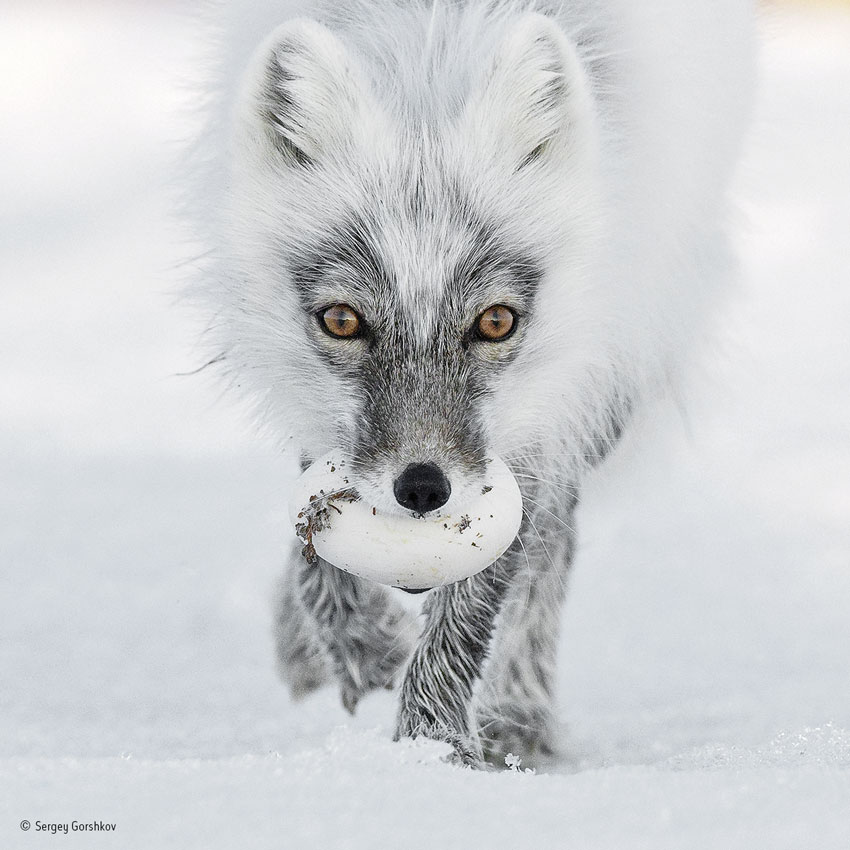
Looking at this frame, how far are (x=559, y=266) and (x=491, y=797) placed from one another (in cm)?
153

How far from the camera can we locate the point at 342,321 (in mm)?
3391

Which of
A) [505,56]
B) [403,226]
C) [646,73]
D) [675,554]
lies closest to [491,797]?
[403,226]

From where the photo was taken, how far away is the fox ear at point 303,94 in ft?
10.8

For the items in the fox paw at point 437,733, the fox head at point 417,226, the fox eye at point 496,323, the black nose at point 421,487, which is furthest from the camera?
the fox paw at point 437,733

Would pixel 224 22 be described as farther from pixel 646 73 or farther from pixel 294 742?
pixel 294 742

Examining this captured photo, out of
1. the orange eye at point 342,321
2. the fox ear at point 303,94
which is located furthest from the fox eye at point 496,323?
the fox ear at point 303,94

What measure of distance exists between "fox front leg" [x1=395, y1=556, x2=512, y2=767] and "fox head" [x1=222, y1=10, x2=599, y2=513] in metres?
0.86

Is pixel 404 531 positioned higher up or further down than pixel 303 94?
further down

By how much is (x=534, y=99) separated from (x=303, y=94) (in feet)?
1.90

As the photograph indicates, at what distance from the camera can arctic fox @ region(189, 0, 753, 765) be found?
330cm

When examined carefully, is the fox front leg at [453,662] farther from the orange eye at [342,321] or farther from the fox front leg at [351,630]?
the orange eye at [342,321]

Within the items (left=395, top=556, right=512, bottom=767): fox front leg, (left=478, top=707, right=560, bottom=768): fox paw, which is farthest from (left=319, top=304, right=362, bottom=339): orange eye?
(left=478, top=707, right=560, bottom=768): fox paw
